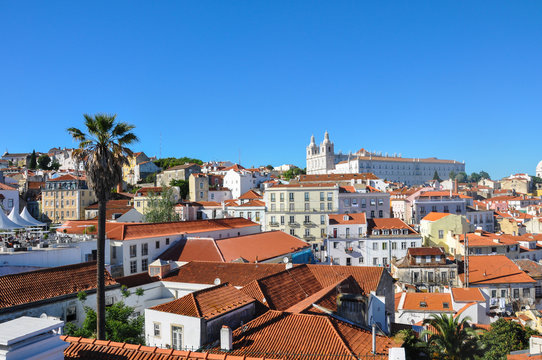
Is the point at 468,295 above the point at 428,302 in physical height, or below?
above

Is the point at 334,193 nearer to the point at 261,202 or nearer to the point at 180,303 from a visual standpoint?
the point at 261,202

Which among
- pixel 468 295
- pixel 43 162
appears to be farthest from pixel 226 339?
pixel 43 162

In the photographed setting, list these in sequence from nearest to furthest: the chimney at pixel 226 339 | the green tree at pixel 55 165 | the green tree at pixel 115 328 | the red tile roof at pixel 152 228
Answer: the chimney at pixel 226 339 → the green tree at pixel 115 328 → the red tile roof at pixel 152 228 → the green tree at pixel 55 165

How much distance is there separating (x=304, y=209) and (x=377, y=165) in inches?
4353

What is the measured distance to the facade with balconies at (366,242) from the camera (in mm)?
47938

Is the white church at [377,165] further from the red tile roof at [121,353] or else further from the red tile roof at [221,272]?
the red tile roof at [121,353]

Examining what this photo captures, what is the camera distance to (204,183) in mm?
81062

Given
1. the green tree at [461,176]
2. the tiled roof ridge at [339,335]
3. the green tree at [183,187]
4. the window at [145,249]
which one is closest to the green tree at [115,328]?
the tiled roof ridge at [339,335]

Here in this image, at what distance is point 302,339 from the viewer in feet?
41.6

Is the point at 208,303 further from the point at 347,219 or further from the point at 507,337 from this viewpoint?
the point at 347,219

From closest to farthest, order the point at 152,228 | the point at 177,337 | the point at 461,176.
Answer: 1. the point at 177,337
2. the point at 152,228
3. the point at 461,176

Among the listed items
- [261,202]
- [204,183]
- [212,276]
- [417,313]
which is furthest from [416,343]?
[204,183]

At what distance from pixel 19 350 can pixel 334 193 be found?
53.0 meters

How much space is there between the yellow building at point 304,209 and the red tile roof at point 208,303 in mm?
41092
